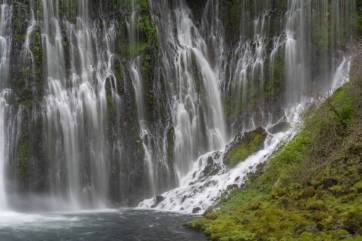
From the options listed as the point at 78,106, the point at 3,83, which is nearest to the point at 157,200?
the point at 78,106

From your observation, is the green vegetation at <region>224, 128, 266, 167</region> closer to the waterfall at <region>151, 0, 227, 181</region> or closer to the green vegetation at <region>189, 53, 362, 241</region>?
the waterfall at <region>151, 0, 227, 181</region>

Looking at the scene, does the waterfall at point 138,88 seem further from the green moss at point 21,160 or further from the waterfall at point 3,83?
the waterfall at point 3,83

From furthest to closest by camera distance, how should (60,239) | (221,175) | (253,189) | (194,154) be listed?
(194,154) < (221,175) < (253,189) < (60,239)

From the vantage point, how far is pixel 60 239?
71.7 ft

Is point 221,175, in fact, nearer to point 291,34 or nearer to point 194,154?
point 194,154

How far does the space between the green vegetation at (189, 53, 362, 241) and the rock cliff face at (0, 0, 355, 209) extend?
13142mm

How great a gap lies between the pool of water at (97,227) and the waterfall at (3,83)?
11.8 ft

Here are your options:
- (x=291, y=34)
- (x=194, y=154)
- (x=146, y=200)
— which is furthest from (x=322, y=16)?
(x=146, y=200)

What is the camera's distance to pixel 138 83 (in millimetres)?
40344

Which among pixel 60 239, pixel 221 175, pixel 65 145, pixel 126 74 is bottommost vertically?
pixel 60 239

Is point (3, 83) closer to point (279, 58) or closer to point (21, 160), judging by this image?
point (21, 160)

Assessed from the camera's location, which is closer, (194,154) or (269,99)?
(194,154)

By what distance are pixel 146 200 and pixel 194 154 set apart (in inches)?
229

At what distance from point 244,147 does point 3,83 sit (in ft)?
57.1
